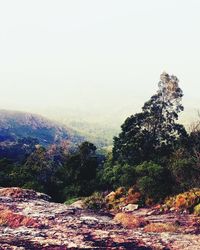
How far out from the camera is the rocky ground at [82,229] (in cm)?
1892

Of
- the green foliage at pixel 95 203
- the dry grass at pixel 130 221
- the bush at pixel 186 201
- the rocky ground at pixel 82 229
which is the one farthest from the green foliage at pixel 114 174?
the dry grass at pixel 130 221

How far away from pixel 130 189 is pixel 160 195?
374 centimetres

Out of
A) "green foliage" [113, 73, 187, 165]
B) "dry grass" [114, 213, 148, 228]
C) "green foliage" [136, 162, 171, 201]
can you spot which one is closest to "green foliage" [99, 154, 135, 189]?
"green foliage" [136, 162, 171, 201]

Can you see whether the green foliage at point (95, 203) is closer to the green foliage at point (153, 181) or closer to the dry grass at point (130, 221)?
the green foliage at point (153, 181)

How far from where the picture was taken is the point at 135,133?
56.3 meters

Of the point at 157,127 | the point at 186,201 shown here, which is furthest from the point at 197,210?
the point at 157,127

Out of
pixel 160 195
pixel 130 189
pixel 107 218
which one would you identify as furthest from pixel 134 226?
pixel 130 189

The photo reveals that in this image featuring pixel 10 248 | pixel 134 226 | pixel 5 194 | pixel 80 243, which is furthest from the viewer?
pixel 5 194

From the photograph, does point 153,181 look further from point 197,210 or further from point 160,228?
point 160,228

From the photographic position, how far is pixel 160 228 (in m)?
22.7

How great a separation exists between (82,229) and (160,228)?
4.07m

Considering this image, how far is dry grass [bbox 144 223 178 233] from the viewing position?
73.4ft

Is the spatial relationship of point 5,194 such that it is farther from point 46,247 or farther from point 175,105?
point 175,105

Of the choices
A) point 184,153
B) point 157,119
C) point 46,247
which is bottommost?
point 46,247
